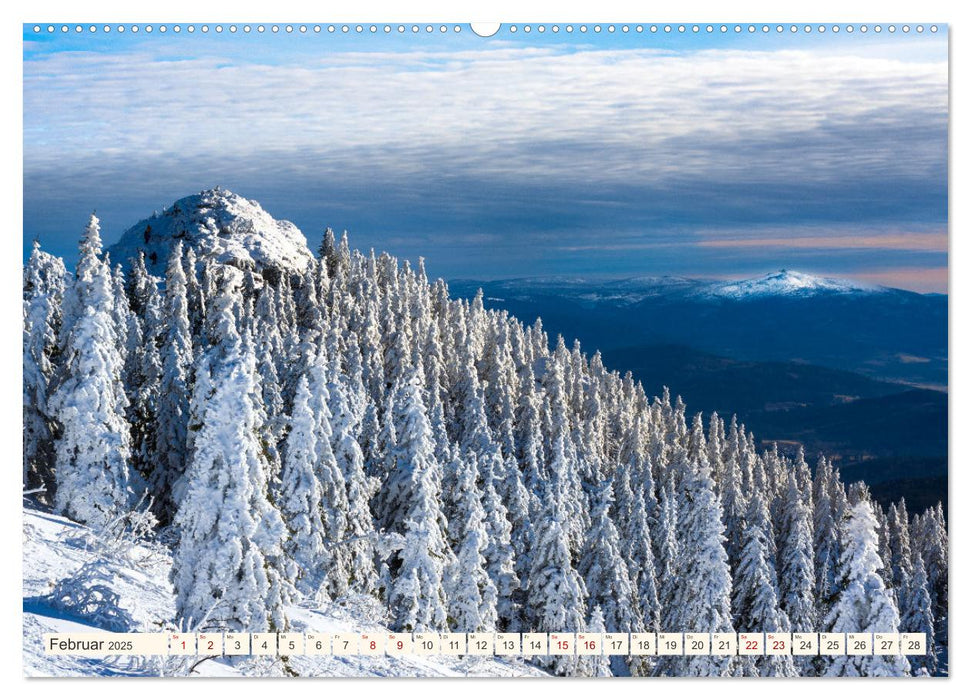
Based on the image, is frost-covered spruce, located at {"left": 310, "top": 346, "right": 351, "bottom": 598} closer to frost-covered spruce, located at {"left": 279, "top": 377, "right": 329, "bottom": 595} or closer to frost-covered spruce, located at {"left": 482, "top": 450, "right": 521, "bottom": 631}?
frost-covered spruce, located at {"left": 279, "top": 377, "right": 329, "bottom": 595}

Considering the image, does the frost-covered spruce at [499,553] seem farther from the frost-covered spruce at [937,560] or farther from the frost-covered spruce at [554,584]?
the frost-covered spruce at [937,560]

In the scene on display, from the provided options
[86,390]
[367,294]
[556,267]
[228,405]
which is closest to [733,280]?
[556,267]

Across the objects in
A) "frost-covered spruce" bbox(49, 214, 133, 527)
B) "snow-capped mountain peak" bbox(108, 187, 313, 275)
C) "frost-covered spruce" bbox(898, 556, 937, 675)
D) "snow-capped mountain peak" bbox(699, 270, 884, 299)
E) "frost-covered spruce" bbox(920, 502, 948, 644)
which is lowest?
"frost-covered spruce" bbox(898, 556, 937, 675)

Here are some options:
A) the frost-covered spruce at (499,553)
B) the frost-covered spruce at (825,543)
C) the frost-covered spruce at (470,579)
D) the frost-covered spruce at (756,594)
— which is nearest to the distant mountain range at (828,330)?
the frost-covered spruce at (825,543)

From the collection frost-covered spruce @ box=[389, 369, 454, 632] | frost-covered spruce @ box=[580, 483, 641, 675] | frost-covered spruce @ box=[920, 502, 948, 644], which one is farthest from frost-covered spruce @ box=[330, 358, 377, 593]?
frost-covered spruce @ box=[920, 502, 948, 644]

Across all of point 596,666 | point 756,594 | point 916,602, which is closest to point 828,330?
point 756,594
